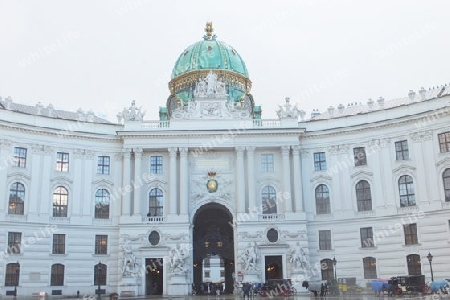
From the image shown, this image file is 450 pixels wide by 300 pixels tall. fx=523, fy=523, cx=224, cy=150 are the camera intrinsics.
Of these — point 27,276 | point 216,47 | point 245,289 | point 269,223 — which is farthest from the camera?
point 216,47

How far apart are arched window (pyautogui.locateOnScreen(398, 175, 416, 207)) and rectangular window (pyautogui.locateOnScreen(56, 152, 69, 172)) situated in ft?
102

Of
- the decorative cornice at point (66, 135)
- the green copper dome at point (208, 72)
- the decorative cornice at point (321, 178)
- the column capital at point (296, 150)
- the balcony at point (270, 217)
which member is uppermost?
the green copper dome at point (208, 72)

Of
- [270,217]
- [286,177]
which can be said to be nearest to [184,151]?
[286,177]

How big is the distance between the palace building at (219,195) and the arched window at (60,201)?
0.10m

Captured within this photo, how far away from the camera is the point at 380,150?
49438 mm

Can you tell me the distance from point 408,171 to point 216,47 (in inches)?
1076

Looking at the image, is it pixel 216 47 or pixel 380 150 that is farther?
pixel 216 47

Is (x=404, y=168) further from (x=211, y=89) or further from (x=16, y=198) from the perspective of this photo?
(x=16, y=198)

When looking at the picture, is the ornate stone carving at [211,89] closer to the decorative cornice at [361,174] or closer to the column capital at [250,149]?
the column capital at [250,149]

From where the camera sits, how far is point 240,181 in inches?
1966

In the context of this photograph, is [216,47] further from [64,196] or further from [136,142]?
[64,196]

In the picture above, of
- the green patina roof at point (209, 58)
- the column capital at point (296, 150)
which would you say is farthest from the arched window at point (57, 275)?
the green patina roof at point (209, 58)

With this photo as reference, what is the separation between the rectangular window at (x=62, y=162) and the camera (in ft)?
163

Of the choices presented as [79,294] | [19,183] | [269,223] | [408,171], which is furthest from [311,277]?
[19,183]
